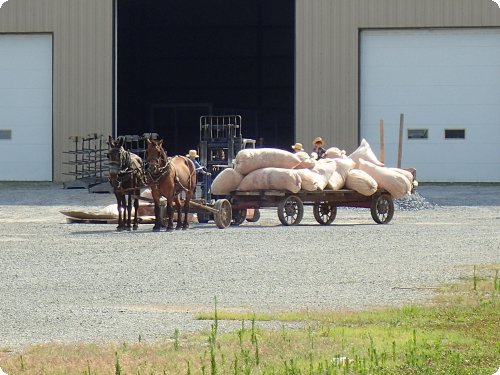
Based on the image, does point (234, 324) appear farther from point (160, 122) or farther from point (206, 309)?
point (160, 122)

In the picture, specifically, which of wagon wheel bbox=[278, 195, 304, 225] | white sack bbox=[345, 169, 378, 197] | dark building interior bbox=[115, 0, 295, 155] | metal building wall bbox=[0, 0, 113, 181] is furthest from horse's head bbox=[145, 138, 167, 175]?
dark building interior bbox=[115, 0, 295, 155]

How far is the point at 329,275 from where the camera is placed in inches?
537

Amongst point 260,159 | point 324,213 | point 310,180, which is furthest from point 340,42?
point 310,180

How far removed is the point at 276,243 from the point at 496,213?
9.95 m

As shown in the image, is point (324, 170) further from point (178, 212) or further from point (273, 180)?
point (178, 212)

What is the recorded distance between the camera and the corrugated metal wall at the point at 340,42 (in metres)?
37.5

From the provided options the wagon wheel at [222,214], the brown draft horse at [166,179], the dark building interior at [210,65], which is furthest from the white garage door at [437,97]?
the brown draft horse at [166,179]

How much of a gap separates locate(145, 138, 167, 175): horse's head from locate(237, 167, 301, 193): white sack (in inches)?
70.7

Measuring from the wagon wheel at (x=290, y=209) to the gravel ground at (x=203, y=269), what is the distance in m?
0.27

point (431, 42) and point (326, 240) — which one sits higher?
point (431, 42)

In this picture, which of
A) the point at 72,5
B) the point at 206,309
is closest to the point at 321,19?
the point at 72,5

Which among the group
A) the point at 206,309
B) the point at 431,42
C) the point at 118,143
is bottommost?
the point at 206,309

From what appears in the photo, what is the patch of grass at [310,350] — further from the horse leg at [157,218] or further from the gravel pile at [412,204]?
the gravel pile at [412,204]

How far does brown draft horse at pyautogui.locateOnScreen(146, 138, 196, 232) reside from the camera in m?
21.1
